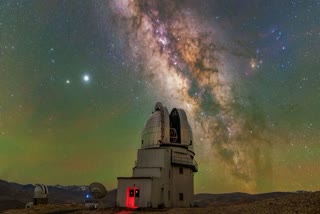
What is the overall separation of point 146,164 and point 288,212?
70.6 ft

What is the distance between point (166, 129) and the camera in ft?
129

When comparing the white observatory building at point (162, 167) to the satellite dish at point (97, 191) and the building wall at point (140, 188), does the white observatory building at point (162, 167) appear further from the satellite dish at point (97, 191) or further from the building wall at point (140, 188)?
the satellite dish at point (97, 191)

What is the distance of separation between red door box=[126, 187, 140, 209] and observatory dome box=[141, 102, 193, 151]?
6.52 meters

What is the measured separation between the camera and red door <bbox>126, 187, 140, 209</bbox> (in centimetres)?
3497

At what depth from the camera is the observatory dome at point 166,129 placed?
39.3m

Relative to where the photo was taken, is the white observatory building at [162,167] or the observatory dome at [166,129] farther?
the observatory dome at [166,129]

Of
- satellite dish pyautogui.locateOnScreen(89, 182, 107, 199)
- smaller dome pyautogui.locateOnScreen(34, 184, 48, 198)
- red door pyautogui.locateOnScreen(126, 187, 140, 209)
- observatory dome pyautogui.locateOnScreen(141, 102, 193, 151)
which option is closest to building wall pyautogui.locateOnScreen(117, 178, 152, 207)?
red door pyautogui.locateOnScreen(126, 187, 140, 209)

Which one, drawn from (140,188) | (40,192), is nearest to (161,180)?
(140,188)

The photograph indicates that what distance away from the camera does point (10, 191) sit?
618 ft

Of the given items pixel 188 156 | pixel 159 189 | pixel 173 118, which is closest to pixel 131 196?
pixel 159 189

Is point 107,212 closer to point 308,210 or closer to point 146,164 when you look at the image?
point 146,164

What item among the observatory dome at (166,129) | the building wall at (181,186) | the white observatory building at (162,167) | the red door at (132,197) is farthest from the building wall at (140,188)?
the observatory dome at (166,129)

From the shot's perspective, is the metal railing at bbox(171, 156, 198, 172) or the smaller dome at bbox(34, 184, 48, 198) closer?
the metal railing at bbox(171, 156, 198, 172)

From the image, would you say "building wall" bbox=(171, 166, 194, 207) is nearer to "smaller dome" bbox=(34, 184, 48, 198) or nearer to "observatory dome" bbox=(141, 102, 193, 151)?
"observatory dome" bbox=(141, 102, 193, 151)
